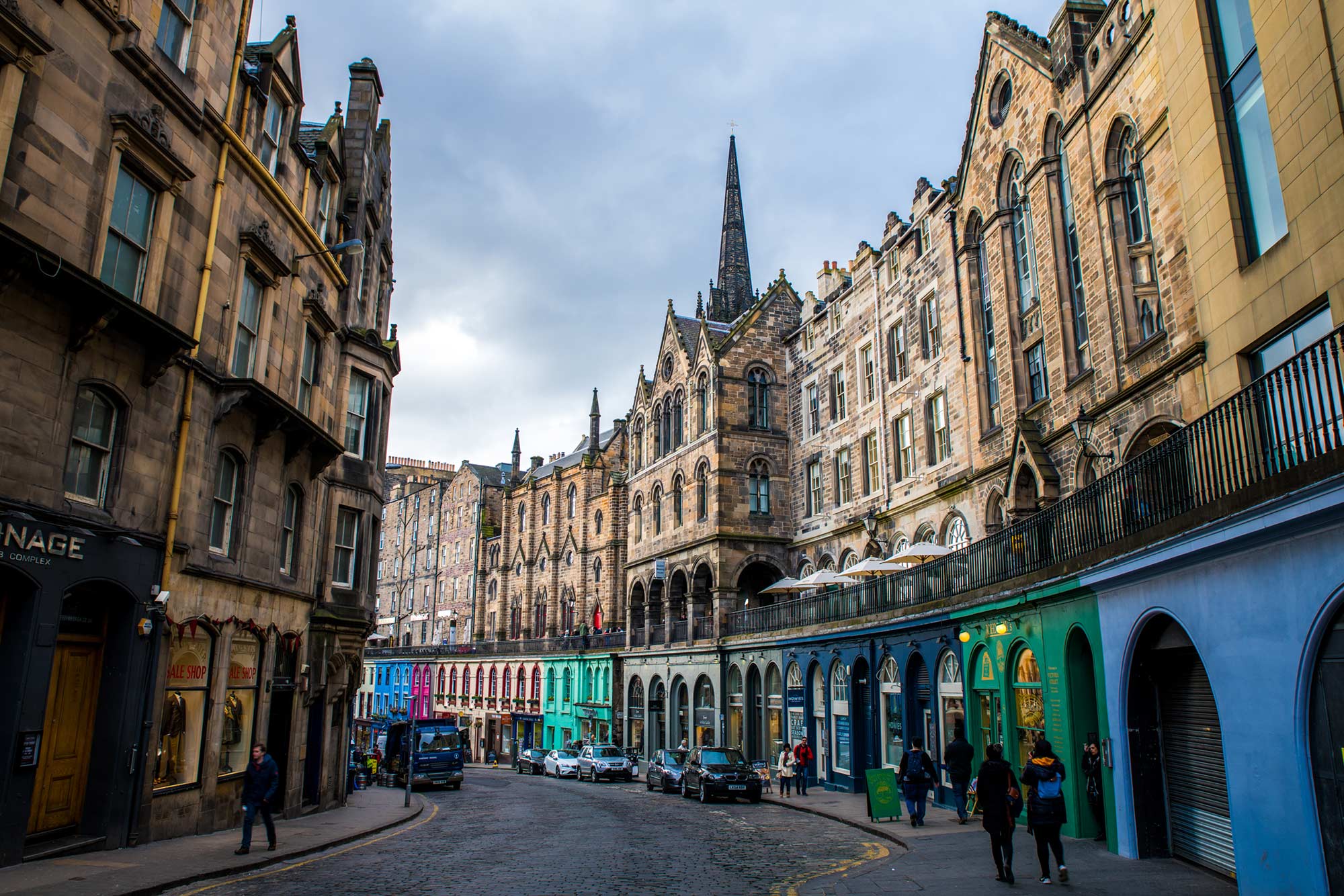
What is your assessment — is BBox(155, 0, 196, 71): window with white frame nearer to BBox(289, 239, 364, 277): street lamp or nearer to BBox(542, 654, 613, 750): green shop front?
BBox(289, 239, 364, 277): street lamp

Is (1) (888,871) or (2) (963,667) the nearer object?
(1) (888,871)

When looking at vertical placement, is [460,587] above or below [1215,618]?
above

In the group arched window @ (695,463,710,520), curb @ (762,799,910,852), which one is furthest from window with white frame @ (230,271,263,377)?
arched window @ (695,463,710,520)

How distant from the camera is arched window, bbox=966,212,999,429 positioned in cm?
2552

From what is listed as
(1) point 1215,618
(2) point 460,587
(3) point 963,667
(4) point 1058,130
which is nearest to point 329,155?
(4) point 1058,130

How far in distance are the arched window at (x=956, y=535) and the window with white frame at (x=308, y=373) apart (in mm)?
17621

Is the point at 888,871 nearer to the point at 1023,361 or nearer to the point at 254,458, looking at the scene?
the point at 254,458

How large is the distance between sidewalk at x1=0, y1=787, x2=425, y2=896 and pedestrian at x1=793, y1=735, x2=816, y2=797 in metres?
12.3

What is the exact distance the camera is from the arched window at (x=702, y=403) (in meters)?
41.6

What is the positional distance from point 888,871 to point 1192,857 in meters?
3.98

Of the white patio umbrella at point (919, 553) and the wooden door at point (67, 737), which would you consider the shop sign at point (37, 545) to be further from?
the white patio umbrella at point (919, 553)

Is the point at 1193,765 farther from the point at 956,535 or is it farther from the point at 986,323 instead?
the point at 986,323

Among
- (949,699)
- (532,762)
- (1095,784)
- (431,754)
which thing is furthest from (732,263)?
(1095,784)

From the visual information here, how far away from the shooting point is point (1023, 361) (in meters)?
23.8
